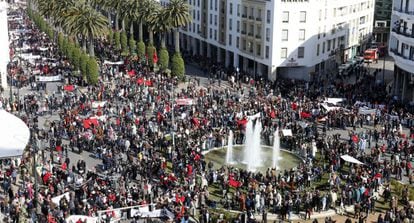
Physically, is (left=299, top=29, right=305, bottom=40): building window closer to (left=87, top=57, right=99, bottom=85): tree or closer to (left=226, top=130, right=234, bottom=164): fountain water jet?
(left=87, top=57, right=99, bottom=85): tree

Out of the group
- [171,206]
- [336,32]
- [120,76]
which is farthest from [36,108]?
[336,32]

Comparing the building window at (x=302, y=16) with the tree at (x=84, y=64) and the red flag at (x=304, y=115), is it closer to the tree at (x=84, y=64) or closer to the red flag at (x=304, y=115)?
the red flag at (x=304, y=115)

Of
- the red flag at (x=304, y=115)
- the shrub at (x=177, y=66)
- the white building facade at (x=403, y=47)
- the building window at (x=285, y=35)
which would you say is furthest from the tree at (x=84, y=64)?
the white building facade at (x=403, y=47)

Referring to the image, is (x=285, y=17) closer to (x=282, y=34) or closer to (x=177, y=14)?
(x=282, y=34)

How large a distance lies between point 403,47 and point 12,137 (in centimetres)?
4914

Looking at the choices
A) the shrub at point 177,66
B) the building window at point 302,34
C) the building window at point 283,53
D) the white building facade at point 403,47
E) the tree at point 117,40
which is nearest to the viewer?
the white building facade at point 403,47

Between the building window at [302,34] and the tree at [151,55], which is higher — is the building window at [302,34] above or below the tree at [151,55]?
above

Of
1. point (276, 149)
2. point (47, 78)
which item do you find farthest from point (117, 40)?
point (276, 149)

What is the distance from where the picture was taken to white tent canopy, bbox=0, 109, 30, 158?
127 ft

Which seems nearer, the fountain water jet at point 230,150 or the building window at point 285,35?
the fountain water jet at point 230,150

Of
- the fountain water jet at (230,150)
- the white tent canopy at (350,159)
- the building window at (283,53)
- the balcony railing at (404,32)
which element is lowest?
the fountain water jet at (230,150)

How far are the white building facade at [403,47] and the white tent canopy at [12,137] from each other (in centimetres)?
4592

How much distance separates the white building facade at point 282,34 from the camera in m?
81.5

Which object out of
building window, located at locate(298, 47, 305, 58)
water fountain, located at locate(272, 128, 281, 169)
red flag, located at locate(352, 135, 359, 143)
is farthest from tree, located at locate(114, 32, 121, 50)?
red flag, located at locate(352, 135, 359, 143)
